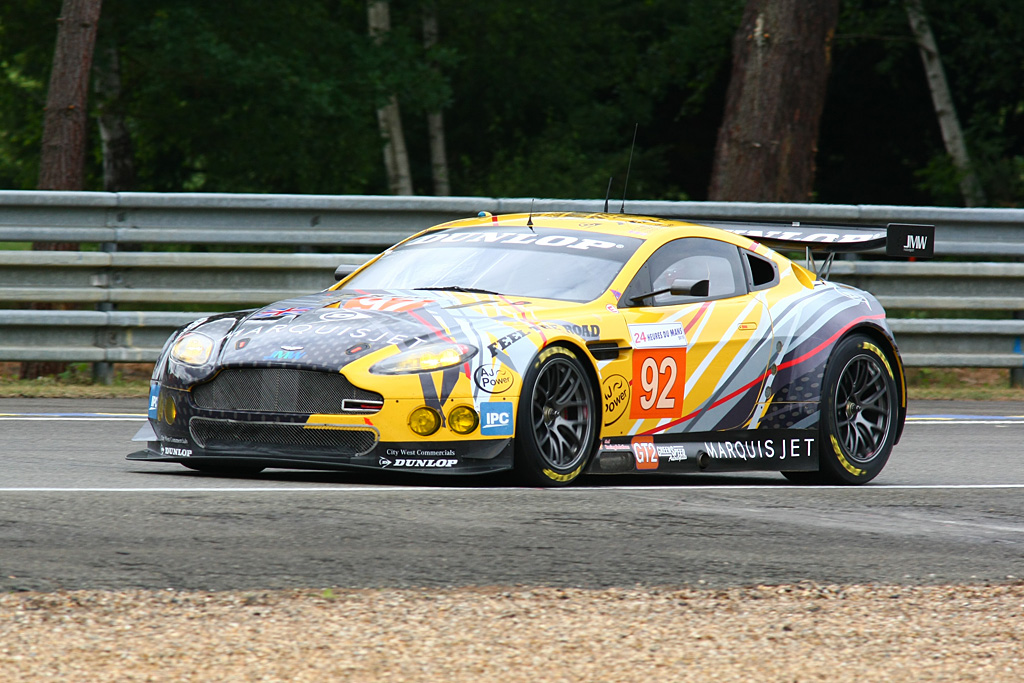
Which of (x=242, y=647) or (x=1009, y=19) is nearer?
(x=242, y=647)

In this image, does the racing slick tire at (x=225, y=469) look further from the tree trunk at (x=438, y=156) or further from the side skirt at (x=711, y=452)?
the tree trunk at (x=438, y=156)

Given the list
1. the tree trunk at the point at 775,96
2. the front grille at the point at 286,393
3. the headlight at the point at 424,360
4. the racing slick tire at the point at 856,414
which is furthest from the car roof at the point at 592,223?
the tree trunk at the point at 775,96

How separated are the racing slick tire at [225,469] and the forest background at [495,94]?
16.5 metres

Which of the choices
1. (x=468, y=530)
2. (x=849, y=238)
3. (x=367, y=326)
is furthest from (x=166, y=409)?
(x=849, y=238)

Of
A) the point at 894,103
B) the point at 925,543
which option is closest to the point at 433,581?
the point at 925,543

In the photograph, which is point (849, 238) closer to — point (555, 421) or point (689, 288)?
point (689, 288)

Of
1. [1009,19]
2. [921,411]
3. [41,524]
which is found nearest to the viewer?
[41,524]

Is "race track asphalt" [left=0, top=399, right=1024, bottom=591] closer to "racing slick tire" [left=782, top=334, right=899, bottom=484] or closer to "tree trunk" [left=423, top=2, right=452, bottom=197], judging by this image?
"racing slick tire" [left=782, top=334, right=899, bottom=484]

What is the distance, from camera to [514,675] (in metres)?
4.23

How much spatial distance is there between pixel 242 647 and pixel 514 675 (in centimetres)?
75

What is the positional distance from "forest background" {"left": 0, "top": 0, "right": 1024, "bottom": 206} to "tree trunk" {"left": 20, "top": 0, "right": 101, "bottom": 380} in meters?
7.13

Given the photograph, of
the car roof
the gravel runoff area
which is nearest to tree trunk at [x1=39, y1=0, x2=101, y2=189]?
the car roof

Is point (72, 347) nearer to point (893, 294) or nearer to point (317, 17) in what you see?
point (893, 294)

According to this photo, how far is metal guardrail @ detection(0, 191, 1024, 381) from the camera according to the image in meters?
12.0
